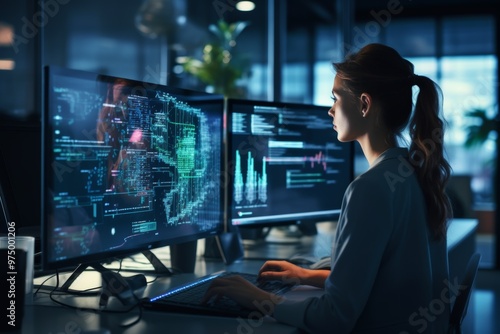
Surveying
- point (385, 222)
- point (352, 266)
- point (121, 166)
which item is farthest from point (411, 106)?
point (121, 166)

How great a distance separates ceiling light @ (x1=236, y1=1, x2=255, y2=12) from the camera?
5277 millimetres

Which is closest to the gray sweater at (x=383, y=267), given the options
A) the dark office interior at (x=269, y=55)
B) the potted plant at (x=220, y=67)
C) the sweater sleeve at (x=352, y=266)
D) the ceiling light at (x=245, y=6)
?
the sweater sleeve at (x=352, y=266)

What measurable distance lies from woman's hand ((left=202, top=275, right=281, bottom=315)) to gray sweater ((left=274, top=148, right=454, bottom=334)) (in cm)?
5

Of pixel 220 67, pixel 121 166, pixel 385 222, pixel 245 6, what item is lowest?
pixel 385 222

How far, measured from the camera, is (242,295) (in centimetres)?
132

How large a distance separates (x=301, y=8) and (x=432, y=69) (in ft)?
5.48

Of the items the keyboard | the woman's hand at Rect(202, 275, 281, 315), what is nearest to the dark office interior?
the keyboard

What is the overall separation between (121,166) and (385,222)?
2.08 ft

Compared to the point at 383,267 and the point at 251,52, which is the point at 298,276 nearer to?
the point at 383,267

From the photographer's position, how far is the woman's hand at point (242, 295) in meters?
1.30

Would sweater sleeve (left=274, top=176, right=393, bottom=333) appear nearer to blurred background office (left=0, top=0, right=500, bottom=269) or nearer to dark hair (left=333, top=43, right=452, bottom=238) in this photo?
dark hair (left=333, top=43, right=452, bottom=238)

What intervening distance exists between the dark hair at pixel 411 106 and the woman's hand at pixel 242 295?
1.42 feet

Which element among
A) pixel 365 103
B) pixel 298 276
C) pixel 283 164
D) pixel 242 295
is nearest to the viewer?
pixel 242 295

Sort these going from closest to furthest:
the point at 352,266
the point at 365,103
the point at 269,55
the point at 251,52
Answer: the point at 352,266, the point at 365,103, the point at 269,55, the point at 251,52
